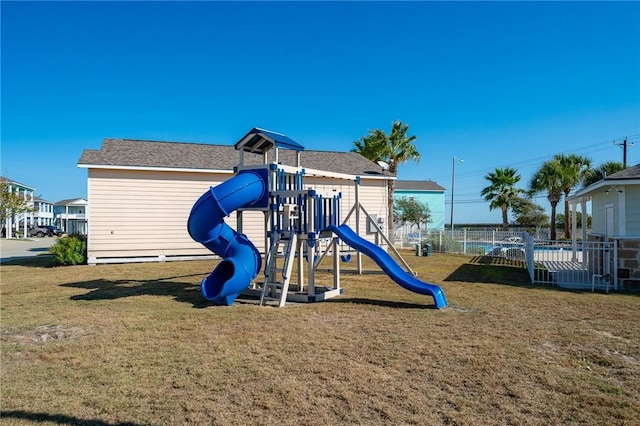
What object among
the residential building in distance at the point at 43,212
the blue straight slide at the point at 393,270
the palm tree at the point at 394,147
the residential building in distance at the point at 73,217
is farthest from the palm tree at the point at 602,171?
the residential building in distance at the point at 43,212

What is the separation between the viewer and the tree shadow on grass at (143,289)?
9.88 meters

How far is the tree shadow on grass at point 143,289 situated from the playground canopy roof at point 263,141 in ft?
12.7

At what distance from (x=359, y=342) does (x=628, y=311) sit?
233 inches

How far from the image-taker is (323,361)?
5.43 meters

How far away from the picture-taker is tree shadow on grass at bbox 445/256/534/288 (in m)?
13.0

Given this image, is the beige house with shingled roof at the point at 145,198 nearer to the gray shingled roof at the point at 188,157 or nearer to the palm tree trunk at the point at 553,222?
the gray shingled roof at the point at 188,157

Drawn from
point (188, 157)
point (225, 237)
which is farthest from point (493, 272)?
point (188, 157)

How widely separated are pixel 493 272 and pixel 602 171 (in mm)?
22257

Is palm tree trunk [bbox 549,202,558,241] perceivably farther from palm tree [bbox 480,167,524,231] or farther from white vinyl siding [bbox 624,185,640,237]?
white vinyl siding [bbox 624,185,640,237]

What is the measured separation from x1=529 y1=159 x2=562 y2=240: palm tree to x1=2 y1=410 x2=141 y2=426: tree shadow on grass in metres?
34.7

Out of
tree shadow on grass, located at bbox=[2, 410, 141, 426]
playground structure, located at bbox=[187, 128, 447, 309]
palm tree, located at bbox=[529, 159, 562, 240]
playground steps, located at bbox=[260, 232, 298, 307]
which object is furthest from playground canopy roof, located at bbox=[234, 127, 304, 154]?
palm tree, located at bbox=[529, 159, 562, 240]

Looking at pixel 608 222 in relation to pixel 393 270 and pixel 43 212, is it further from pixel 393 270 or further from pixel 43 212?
pixel 43 212

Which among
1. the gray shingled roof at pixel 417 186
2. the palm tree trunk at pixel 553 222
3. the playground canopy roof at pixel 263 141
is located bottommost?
the palm tree trunk at pixel 553 222

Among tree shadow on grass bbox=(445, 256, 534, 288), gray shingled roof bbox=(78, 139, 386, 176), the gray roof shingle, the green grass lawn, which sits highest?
gray shingled roof bbox=(78, 139, 386, 176)
